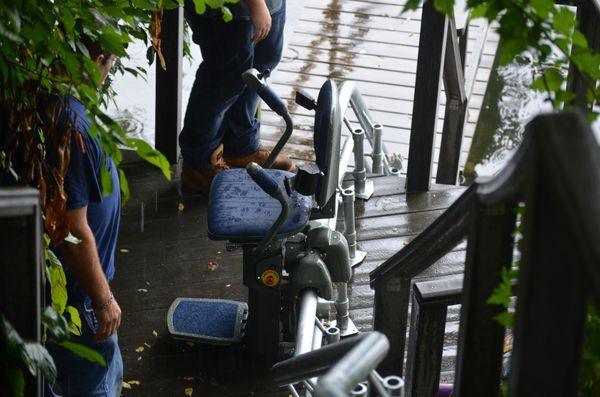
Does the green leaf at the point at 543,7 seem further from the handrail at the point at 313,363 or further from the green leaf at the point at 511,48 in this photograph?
the handrail at the point at 313,363

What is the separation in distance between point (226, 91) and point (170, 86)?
0.42 m

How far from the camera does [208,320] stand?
350 cm

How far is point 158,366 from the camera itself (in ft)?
11.1

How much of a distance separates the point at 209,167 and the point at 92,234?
5.68 ft

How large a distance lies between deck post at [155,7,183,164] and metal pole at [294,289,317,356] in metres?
1.48

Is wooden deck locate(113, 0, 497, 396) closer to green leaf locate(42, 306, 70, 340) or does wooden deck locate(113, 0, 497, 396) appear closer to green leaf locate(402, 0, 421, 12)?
green leaf locate(402, 0, 421, 12)

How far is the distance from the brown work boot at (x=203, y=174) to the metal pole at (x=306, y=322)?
1.17m

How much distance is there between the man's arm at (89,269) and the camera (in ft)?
7.96

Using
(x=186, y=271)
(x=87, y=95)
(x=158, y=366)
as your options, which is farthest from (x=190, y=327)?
(x=87, y=95)

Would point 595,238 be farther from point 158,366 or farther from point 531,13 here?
point 158,366

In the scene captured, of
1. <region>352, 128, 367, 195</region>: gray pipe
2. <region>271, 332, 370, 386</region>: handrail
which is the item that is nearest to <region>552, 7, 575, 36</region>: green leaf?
<region>271, 332, 370, 386</region>: handrail

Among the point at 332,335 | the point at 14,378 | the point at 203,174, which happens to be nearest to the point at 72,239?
the point at 14,378

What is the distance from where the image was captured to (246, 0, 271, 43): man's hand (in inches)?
150

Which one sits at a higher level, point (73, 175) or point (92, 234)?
point (73, 175)
